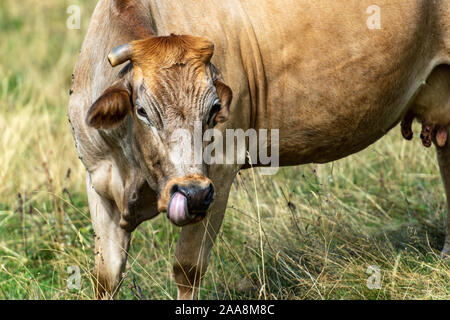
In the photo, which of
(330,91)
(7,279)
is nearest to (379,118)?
(330,91)

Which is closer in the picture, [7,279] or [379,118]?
[379,118]

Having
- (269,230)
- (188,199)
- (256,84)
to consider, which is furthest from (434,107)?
(188,199)

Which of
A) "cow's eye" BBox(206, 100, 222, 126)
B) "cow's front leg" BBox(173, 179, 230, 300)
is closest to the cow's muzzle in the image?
"cow's eye" BBox(206, 100, 222, 126)

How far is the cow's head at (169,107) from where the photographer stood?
3.72 m

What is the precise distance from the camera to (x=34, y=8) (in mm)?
13508

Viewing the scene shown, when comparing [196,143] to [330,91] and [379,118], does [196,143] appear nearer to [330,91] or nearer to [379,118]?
[330,91]

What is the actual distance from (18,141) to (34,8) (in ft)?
21.1

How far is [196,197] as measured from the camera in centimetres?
367

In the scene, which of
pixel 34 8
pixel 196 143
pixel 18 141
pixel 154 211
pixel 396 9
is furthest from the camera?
pixel 34 8

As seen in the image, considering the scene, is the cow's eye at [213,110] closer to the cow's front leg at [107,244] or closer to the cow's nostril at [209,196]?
the cow's nostril at [209,196]

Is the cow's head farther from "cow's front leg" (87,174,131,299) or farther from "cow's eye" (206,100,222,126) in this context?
"cow's front leg" (87,174,131,299)

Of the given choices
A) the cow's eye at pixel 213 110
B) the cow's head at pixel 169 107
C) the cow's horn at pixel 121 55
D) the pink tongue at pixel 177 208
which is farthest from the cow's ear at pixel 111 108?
the pink tongue at pixel 177 208

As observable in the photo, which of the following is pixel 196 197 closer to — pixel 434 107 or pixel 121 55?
pixel 121 55

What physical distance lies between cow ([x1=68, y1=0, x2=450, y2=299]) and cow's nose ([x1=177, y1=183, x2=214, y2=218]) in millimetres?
260
